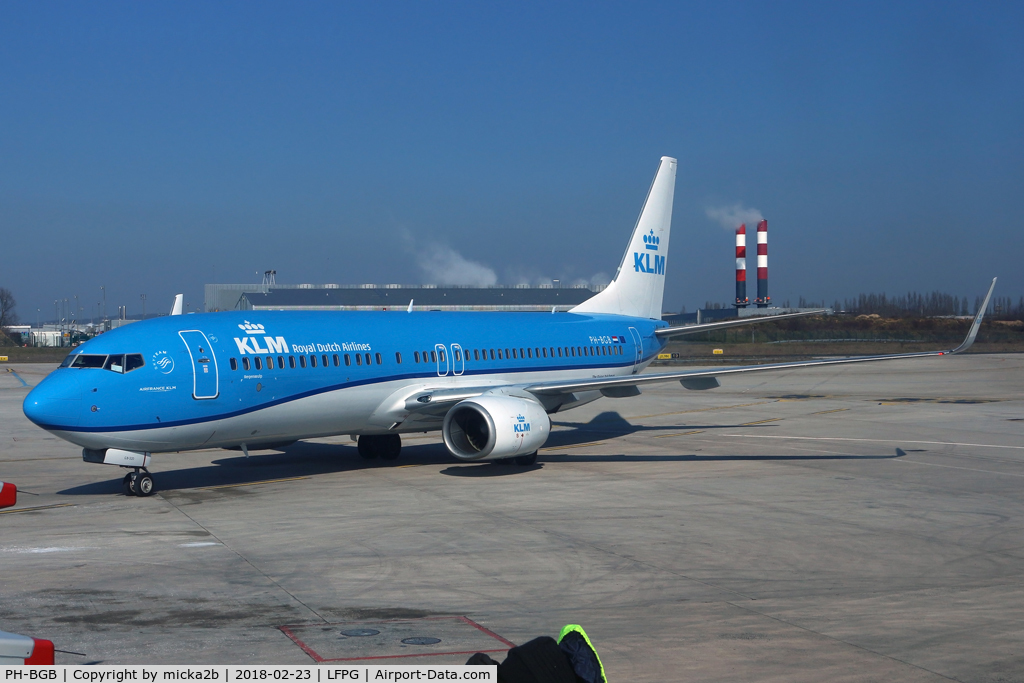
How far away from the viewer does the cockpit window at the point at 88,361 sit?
61.6ft

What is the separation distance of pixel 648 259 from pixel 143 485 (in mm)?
20610

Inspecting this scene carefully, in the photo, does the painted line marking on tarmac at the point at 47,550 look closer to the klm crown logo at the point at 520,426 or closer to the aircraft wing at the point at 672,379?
the klm crown logo at the point at 520,426

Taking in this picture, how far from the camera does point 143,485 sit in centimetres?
1941

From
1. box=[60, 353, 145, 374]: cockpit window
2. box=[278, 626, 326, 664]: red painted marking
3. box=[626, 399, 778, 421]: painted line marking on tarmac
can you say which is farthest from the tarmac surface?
box=[626, 399, 778, 421]: painted line marking on tarmac

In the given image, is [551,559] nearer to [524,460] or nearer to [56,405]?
[524,460]

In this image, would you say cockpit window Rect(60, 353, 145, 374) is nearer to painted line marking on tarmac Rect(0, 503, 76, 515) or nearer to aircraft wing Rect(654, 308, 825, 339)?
painted line marking on tarmac Rect(0, 503, 76, 515)

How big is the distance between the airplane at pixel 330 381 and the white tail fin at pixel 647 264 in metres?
2.67

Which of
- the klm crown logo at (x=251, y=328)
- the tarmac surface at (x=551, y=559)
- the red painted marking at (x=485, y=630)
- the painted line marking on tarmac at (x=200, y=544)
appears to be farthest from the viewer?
the klm crown logo at (x=251, y=328)

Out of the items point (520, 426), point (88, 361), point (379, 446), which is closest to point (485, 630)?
point (520, 426)

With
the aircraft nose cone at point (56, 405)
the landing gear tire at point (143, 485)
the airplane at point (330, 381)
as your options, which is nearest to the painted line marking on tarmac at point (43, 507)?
the airplane at point (330, 381)

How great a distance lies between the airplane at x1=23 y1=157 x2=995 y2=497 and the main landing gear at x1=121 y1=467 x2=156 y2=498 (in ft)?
0.10

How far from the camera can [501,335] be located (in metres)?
27.1

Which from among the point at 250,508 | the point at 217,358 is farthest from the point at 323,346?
the point at 250,508

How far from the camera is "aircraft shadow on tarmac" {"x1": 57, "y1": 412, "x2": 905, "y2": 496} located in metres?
21.9
